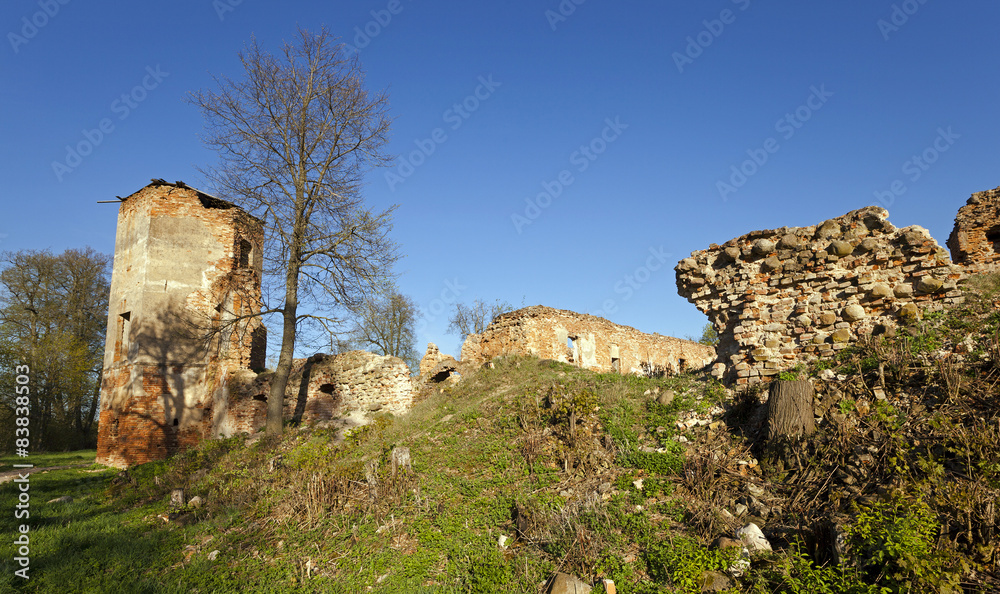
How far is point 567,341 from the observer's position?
1950cm

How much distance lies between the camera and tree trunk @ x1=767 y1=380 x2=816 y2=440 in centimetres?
593

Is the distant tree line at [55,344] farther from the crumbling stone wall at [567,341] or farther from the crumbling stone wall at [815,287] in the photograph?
the crumbling stone wall at [815,287]

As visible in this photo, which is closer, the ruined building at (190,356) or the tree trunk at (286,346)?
the tree trunk at (286,346)

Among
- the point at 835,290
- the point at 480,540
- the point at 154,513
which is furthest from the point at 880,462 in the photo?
the point at 154,513

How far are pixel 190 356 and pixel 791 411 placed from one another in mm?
14897

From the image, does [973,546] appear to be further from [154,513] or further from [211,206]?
[211,206]

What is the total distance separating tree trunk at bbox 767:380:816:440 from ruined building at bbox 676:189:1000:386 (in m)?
1.51

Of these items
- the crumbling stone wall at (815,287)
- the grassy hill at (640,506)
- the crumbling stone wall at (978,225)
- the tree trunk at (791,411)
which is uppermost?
the crumbling stone wall at (978,225)

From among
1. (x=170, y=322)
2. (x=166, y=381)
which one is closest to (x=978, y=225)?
(x=170, y=322)

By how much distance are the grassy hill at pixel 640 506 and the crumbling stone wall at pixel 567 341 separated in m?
9.53

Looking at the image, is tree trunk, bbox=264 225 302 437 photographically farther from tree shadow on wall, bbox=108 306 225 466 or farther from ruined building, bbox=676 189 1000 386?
ruined building, bbox=676 189 1000 386

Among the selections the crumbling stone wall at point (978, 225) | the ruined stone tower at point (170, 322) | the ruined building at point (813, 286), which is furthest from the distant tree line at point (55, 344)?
the crumbling stone wall at point (978, 225)

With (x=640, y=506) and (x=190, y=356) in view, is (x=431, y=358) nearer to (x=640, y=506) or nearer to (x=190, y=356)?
(x=190, y=356)

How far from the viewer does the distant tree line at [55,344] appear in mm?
20750
